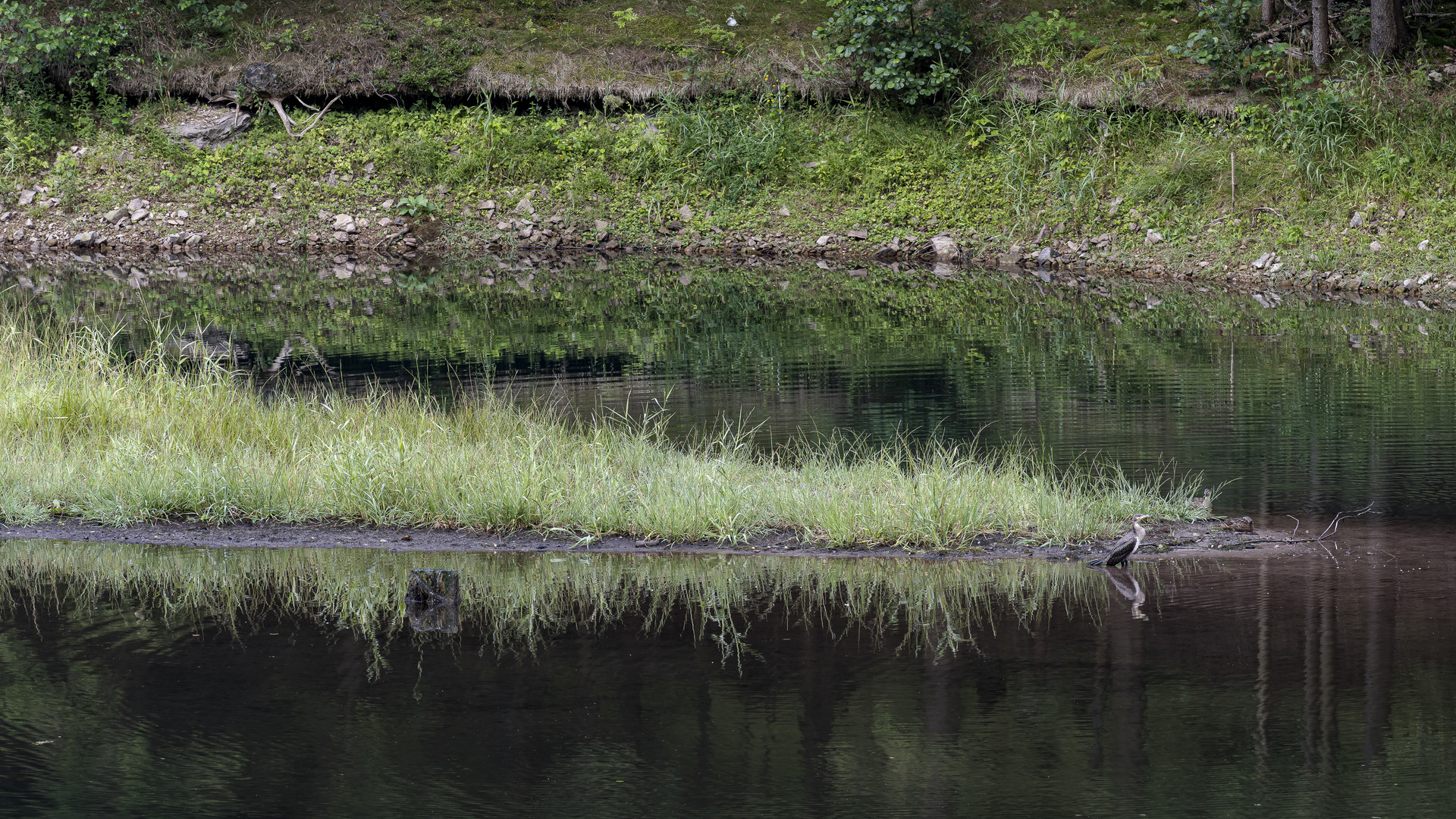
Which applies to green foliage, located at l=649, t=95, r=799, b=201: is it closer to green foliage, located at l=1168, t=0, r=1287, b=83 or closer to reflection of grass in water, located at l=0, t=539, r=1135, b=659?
green foliage, located at l=1168, t=0, r=1287, b=83

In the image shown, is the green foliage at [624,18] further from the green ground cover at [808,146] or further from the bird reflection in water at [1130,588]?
the bird reflection in water at [1130,588]

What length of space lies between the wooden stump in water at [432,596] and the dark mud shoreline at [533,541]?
3.80ft

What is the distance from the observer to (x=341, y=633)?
6457 millimetres

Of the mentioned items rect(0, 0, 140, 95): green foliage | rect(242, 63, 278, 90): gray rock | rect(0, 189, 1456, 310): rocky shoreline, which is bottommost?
rect(0, 189, 1456, 310): rocky shoreline

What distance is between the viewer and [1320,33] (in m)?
21.6

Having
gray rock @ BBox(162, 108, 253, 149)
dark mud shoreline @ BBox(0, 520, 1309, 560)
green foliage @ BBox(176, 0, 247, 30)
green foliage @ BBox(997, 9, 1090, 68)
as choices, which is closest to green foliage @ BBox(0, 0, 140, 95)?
green foliage @ BBox(176, 0, 247, 30)

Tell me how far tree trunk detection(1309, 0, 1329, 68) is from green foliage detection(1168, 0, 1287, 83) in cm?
51

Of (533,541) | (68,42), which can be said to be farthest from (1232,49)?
(68,42)

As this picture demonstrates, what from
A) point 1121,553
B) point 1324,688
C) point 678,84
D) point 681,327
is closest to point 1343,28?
point 678,84

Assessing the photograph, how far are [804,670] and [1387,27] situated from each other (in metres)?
19.3

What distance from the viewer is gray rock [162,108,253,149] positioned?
2661 cm

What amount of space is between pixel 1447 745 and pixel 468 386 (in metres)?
9.42

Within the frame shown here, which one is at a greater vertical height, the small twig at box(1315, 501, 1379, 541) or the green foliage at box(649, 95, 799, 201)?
the green foliage at box(649, 95, 799, 201)

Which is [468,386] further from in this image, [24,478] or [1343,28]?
[1343,28]
